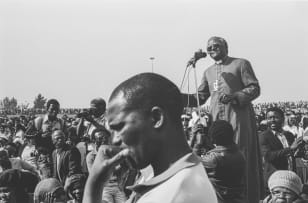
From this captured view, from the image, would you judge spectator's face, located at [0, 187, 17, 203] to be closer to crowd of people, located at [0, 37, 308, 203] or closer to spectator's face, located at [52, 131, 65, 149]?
crowd of people, located at [0, 37, 308, 203]

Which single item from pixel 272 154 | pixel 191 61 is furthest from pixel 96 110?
pixel 272 154

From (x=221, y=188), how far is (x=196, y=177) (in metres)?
3.47

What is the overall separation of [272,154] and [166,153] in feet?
16.2

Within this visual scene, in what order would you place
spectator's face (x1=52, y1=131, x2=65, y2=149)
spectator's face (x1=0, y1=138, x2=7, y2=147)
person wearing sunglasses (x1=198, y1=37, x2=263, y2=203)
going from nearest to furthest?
person wearing sunglasses (x1=198, y1=37, x2=263, y2=203) → spectator's face (x1=52, y1=131, x2=65, y2=149) → spectator's face (x1=0, y1=138, x2=7, y2=147)

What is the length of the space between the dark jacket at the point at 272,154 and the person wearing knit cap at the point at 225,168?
54.1 inches

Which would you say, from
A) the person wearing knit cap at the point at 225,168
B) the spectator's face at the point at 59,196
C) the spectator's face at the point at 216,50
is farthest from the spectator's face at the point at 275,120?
the spectator's face at the point at 59,196

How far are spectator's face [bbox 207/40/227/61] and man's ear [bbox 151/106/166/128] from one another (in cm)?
459

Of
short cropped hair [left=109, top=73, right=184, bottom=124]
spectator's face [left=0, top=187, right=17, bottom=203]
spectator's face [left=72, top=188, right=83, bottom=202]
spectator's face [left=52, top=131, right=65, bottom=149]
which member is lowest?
spectator's face [left=72, top=188, right=83, bottom=202]

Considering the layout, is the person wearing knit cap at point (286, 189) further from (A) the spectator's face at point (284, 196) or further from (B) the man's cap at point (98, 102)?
(B) the man's cap at point (98, 102)

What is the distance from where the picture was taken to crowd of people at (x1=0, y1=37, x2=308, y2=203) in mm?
1802

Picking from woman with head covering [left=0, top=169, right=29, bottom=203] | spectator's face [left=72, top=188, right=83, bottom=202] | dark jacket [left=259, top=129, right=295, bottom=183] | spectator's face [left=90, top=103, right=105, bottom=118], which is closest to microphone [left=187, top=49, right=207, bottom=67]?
dark jacket [left=259, top=129, right=295, bottom=183]

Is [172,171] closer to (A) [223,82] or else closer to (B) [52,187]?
(B) [52,187]

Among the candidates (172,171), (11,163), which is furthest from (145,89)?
(11,163)

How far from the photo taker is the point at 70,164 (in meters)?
7.66
